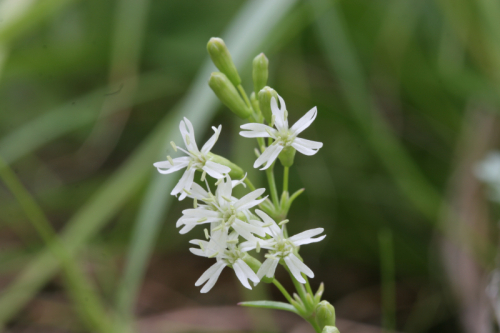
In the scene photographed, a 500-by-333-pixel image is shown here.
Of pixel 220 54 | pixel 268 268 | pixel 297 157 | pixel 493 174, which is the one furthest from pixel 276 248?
pixel 297 157

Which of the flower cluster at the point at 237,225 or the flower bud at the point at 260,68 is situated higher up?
the flower bud at the point at 260,68

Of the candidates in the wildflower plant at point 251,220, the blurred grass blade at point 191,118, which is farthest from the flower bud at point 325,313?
the blurred grass blade at point 191,118

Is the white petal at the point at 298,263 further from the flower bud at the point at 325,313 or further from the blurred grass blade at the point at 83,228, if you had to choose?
the blurred grass blade at the point at 83,228

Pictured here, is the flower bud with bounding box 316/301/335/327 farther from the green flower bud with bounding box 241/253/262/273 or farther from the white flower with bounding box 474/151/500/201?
the white flower with bounding box 474/151/500/201

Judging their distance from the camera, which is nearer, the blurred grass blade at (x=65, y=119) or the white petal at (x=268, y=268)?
the white petal at (x=268, y=268)

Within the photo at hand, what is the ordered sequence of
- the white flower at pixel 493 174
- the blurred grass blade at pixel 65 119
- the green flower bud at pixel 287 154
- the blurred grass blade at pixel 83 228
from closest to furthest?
the green flower bud at pixel 287 154 < the white flower at pixel 493 174 < the blurred grass blade at pixel 83 228 < the blurred grass blade at pixel 65 119

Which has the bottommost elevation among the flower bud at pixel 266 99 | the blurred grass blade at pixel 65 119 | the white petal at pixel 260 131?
the white petal at pixel 260 131

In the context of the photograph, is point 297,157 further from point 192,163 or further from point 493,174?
point 192,163

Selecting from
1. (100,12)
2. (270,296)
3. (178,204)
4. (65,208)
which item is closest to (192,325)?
(270,296)

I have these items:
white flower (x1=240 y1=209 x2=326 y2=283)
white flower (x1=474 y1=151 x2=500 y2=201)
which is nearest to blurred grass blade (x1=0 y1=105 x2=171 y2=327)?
white flower (x1=240 y1=209 x2=326 y2=283)
